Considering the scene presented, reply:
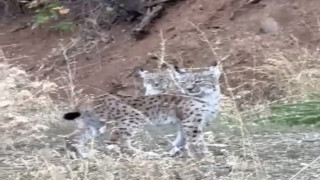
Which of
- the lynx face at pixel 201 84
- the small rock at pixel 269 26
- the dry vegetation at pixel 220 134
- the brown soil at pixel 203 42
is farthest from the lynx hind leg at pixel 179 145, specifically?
the small rock at pixel 269 26

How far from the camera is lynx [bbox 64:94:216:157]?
6.45m

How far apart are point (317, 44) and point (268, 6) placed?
1.09 m

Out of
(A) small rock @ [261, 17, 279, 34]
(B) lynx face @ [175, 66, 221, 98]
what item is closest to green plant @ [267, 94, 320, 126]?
(B) lynx face @ [175, 66, 221, 98]

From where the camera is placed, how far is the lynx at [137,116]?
254 inches

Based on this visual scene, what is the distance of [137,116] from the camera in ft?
21.7

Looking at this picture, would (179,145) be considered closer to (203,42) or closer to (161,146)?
(161,146)

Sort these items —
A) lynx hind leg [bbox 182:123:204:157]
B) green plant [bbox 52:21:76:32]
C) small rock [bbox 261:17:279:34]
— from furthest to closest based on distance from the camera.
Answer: green plant [bbox 52:21:76:32]
small rock [bbox 261:17:279:34]
lynx hind leg [bbox 182:123:204:157]

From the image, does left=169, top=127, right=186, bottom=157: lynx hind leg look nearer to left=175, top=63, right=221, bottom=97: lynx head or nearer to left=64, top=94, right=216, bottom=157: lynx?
left=64, top=94, right=216, bottom=157: lynx

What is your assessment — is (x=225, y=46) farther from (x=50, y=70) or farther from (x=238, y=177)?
(x=238, y=177)

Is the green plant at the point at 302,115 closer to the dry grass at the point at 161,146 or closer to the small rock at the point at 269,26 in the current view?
the dry grass at the point at 161,146

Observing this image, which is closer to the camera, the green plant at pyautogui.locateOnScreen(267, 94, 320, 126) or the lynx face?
the green plant at pyautogui.locateOnScreen(267, 94, 320, 126)

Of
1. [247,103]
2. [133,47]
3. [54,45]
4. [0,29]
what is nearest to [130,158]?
[247,103]

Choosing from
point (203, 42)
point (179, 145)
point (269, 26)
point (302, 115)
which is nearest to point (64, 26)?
point (203, 42)

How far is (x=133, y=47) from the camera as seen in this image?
1177cm
